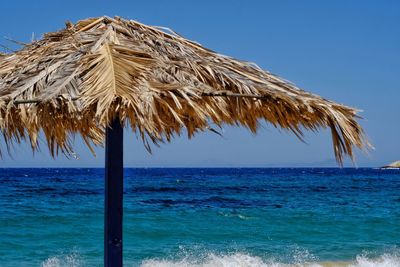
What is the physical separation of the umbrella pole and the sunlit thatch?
25 centimetres

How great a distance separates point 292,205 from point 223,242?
6992 millimetres

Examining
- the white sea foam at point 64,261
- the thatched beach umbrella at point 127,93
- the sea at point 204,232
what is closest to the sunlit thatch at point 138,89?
the thatched beach umbrella at point 127,93

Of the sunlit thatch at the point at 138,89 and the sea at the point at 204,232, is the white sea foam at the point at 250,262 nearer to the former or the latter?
the sea at the point at 204,232

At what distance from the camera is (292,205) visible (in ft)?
61.4

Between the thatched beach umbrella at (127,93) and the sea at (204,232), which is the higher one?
the thatched beach umbrella at (127,93)

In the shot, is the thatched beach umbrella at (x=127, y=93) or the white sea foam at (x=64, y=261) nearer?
the thatched beach umbrella at (x=127, y=93)

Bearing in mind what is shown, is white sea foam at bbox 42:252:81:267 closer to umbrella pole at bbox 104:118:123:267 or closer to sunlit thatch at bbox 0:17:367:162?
sunlit thatch at bbox 0:17:367:162

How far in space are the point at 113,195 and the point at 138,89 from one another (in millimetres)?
768

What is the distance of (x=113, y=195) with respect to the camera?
346 centimetres

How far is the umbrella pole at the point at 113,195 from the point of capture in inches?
136

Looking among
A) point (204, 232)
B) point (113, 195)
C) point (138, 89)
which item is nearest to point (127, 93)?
point (138, 89)

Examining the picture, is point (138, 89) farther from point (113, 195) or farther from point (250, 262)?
point (250, 262)

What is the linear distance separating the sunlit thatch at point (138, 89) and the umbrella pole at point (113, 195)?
0.25m

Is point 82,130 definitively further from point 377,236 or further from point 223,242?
point 377,236
